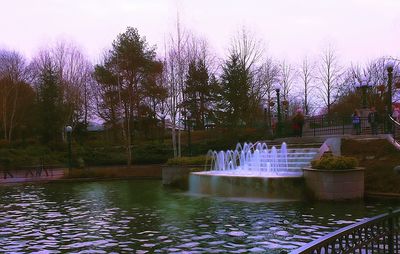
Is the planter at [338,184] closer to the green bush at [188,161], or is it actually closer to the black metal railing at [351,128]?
the black metal railing at [351,128]

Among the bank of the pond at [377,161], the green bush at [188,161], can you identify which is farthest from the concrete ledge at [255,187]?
the green bush at [188,161]

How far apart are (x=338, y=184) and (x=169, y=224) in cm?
612

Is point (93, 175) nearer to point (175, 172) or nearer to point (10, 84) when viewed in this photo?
point (175, 172)

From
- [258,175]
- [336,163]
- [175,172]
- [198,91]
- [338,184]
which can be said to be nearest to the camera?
[338,184]

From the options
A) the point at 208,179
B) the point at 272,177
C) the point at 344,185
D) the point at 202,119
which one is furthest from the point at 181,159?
the point at 202,119

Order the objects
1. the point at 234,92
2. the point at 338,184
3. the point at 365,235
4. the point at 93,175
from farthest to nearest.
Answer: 1. the point at 234,92
2. the point at 93,175
3. the point at 338,184
4. the point at 365,235

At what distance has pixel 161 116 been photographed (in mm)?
48344

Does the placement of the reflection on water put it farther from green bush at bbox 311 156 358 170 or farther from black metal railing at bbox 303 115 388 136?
black metal railing at bbox 303 115 388 136

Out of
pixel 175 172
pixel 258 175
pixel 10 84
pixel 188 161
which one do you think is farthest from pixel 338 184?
pixel 10 84

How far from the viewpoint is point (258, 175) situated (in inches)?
650

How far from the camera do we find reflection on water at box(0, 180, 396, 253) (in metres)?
8.54

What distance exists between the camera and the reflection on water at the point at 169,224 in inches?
336

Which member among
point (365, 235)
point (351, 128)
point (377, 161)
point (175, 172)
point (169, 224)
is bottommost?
point (169, 224)

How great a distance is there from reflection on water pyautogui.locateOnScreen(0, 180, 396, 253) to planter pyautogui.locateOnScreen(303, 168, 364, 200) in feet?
1.70
